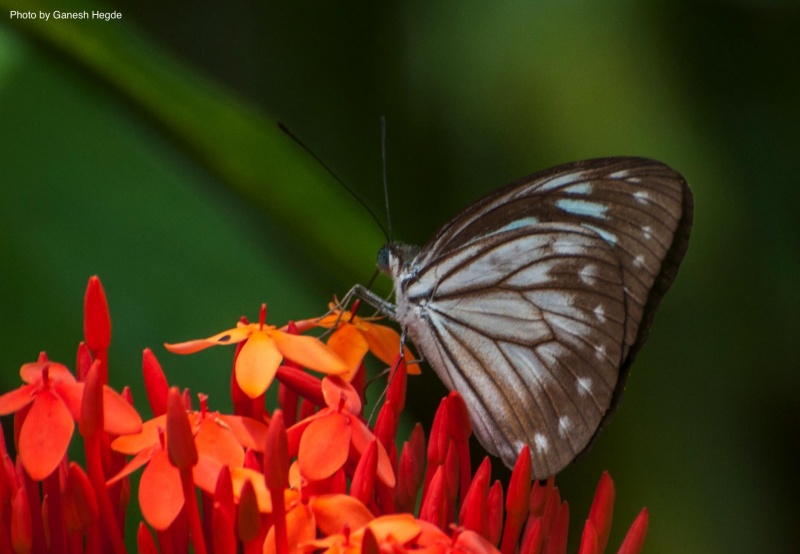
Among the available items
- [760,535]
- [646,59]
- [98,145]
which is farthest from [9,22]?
[760,535]

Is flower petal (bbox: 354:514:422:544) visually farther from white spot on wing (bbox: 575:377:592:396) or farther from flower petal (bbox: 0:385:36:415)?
white spot on wing (bbox: 575:377:592:396)

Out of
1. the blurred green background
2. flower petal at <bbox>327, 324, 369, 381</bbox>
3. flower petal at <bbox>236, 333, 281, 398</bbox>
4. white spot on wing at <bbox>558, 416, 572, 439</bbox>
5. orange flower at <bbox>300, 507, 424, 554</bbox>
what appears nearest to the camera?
orange flower at <bbox>300, 507, 424, 554</bbox>

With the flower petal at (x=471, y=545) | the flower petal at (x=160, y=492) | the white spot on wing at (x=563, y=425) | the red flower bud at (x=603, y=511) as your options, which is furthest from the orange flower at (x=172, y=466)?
the white spot on wing at (x=563, y=425)

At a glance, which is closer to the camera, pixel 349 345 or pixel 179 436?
pixel 179 436

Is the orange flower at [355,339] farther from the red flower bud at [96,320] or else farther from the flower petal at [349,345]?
the red flower bud at [96,320]

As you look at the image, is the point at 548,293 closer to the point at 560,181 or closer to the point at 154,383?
the point at 560,181

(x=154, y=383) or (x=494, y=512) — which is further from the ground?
(x=154, y=383)

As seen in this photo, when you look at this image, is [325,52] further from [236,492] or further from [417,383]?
[236,492]

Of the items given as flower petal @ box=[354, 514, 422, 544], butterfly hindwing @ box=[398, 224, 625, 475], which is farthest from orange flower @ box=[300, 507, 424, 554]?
butterfly hindwing @ box=[398, 224, 625, 475]

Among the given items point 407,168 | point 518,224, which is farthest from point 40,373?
point 407,168
